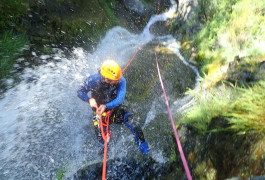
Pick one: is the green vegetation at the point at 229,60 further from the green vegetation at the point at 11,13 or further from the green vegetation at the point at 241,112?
the green vegetation at the point at 11,13

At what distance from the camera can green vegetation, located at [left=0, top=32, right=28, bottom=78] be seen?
5.28 metres

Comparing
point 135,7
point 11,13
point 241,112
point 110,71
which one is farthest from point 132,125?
point 135,7

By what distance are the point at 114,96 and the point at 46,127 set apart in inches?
66.9

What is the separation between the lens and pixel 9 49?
5695 mm

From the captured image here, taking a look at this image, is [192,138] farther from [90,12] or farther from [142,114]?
[90,12]

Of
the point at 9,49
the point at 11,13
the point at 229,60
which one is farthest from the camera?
the point at 11,13

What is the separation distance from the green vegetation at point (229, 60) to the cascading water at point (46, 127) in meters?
1.63

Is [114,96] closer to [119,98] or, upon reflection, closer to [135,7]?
[119,98]

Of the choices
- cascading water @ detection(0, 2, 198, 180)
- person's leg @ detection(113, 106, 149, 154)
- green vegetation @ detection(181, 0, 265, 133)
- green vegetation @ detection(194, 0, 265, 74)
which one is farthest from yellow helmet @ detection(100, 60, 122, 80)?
green vegetation @ detection(194, 0, 265, 74)

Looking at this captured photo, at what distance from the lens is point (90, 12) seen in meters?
10.9

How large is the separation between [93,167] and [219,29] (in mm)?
6409

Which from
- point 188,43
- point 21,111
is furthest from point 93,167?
point 188,43

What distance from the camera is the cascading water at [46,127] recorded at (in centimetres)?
386

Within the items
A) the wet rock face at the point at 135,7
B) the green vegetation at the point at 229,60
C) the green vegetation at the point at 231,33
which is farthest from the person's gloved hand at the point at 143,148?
the wet rock face at the point at 135,7
